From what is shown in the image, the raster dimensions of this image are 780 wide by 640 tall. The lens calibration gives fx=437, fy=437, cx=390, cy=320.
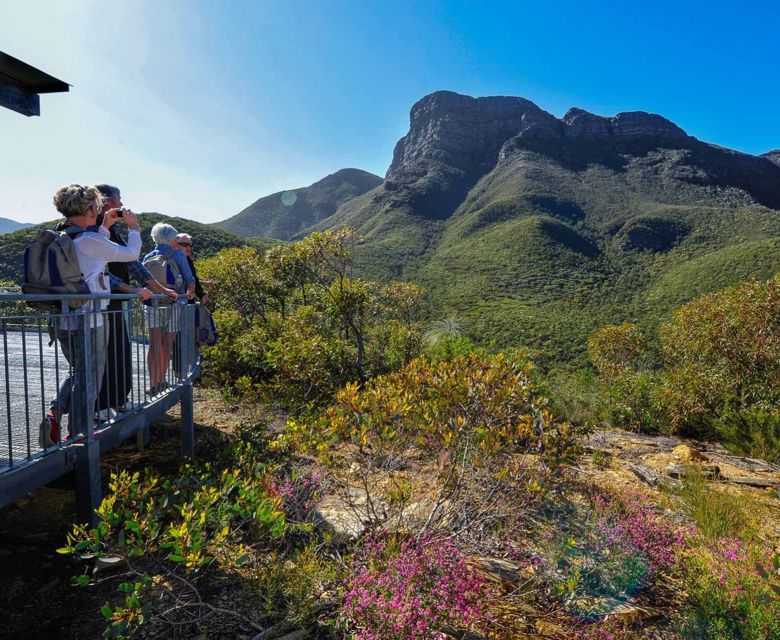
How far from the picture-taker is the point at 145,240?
32031mm

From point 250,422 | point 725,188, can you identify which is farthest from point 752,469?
point 725,188

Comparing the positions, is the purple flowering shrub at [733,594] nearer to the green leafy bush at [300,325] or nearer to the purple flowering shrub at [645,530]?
the purple flowering shrub at [645,530]

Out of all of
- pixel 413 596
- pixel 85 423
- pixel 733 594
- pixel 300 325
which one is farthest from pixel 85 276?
pixel 300 325

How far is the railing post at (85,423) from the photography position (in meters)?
2.73

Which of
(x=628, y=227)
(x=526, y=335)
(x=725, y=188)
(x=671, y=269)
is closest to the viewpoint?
(x=526, y=335)

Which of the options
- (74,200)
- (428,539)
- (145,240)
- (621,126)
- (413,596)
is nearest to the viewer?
(413,596)

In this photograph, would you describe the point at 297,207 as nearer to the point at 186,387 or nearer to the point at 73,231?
the point at 186,387

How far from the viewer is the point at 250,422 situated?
627 cm

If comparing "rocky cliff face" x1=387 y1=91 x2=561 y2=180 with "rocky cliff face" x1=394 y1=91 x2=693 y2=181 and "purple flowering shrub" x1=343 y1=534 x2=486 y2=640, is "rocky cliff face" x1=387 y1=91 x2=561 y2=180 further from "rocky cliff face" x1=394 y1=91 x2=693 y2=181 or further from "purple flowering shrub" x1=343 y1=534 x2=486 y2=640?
"purple flowering shrub" x1=343 y1=534 x2=486 y2=640

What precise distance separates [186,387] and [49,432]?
6.41ft

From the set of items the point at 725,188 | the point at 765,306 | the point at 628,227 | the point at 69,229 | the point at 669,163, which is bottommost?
the point at 765,306

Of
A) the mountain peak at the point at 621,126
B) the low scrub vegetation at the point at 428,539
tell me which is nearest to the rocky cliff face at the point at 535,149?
the mountain peak at the point at 621,126

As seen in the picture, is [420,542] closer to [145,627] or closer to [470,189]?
[145,627]

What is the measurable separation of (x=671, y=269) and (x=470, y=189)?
44.4m
